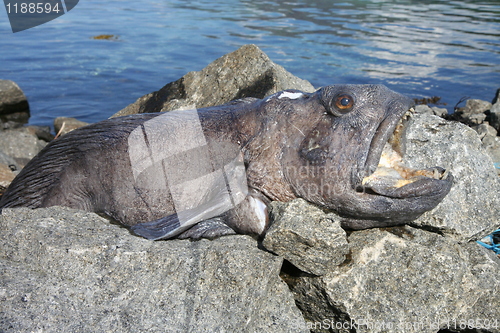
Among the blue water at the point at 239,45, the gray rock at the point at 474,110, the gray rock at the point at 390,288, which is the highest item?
the gray rock at the point at 390,288

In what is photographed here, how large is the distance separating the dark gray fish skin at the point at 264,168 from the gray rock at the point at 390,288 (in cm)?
22

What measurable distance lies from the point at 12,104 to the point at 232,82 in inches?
358

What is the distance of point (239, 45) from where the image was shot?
1789cm

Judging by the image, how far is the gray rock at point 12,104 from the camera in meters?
12.4

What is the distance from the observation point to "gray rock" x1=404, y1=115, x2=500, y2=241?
364 centimetres

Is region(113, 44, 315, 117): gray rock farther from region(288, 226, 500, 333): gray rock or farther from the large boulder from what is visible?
region(288, 226, 500, 333): gray rock

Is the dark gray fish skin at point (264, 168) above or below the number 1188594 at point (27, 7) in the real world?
above

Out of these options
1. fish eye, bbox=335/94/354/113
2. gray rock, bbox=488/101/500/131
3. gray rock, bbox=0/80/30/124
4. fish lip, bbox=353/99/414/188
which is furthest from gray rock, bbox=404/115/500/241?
gray rock, bbox=0/80/30/124

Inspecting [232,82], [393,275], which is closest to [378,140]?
[393,275]

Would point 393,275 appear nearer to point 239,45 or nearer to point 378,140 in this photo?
point 378,140

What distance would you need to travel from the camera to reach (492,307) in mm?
3496

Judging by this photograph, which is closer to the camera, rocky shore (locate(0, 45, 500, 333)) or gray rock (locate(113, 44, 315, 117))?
rocky shore (locate(0, 45, 500, 333))

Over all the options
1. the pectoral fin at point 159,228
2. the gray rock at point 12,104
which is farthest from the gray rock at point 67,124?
the pectoral fin at point 159,228
